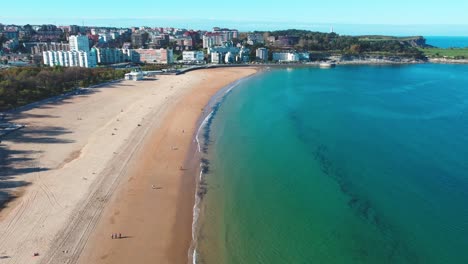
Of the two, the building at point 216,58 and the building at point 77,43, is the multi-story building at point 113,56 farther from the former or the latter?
the building at point 216,58

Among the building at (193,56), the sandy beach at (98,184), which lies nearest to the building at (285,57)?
the building at (193,56)

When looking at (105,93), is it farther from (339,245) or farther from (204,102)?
(339,245)

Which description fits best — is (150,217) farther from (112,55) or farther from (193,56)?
(193,56)

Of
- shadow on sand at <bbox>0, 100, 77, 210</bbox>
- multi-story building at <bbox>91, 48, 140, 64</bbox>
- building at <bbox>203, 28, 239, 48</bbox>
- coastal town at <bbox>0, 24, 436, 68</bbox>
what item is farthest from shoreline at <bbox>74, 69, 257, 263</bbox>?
building at <bbox>203, 28, 239, 48</bbox>

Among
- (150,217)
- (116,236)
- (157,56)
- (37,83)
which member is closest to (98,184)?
(150,217)

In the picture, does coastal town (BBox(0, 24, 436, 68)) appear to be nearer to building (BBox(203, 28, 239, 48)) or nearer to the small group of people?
building (BBox(203, 28, 239, 48))

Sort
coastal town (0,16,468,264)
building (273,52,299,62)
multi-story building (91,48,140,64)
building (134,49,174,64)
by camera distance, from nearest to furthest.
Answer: coastal town (0,16,468,264) < multi-story building (91,48,140,64) < building (134,49,174,64) < building (273,52,299,62)
